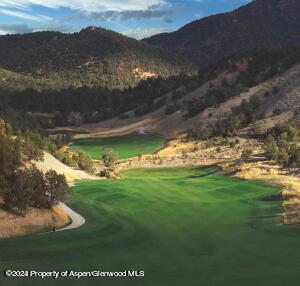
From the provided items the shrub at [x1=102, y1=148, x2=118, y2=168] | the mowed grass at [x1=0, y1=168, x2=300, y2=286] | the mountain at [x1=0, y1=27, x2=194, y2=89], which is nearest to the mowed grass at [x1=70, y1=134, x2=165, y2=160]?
the shrub at [x1=102, y1=148, x2=118, y2=168]

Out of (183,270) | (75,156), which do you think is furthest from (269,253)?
(75,156)

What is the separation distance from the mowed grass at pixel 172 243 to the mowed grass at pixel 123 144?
4719cm

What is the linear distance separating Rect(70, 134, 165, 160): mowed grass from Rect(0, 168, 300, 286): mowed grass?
47190mm

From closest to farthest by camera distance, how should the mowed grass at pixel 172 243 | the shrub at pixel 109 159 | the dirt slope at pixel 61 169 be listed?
the mowed grass at pixel 172 243
the dirt slope at pixel 61 169
the shrub at pixel 109 159

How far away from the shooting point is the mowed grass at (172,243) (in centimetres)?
1502

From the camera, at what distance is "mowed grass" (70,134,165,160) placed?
81062 millimetres

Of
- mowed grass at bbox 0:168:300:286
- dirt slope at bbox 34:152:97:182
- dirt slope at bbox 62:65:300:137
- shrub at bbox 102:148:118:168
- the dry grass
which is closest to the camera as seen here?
mowed grass at bbox 0:168:300:286

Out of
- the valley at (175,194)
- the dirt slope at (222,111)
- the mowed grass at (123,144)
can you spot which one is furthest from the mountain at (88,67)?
the mowed grass at (123,144)

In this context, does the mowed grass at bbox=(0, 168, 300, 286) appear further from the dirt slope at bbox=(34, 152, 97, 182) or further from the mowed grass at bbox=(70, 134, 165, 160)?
the mowed grass at bbox=(70, 134, 165, 160)

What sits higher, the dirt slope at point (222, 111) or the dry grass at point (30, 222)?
the dirt slope at point (222, 111)

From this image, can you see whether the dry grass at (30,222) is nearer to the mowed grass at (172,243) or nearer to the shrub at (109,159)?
the mowed grass at (172,243)

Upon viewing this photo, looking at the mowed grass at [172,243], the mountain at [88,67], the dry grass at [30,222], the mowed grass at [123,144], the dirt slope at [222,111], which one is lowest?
the mowed grass at [172,243]

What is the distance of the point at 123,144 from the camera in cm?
8925

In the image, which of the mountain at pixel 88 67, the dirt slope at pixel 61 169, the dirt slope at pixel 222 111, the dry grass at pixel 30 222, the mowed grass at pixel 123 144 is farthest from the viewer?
the mountain at pixel 88 67
